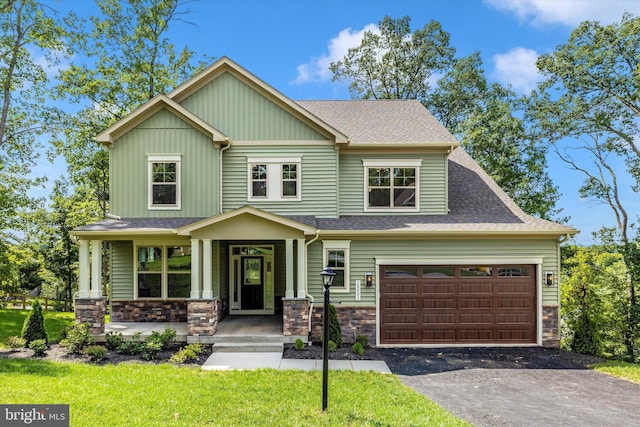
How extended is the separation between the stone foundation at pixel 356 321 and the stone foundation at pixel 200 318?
2.89 metres

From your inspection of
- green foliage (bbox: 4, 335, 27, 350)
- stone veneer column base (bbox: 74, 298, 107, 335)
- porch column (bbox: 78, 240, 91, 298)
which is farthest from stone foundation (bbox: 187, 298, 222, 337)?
green foliage (bbox: 4, 335, 27, 350)

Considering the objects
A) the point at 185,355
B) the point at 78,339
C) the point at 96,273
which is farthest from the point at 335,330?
the point at 96,273

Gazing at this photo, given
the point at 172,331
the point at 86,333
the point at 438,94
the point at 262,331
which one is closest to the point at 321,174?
the point at 262,331

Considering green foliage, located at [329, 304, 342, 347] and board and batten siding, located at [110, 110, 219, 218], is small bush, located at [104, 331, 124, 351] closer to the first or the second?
board and batten siding, located at [110, 110, 219, 218]

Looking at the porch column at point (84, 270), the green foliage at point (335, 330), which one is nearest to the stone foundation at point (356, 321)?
the green foliage at point (335, 330)

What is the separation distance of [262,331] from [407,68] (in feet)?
63.6

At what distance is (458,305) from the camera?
1077 cm

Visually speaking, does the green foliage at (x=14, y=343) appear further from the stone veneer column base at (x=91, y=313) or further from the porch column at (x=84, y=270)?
the porch column at (x=84, y=270)

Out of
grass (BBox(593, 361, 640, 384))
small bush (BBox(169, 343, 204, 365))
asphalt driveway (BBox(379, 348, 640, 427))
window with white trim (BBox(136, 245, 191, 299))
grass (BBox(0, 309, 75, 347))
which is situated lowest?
grass (BBox(0, 309, 75, 347))

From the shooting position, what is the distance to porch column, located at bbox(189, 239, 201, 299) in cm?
997

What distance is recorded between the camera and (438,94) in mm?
22547

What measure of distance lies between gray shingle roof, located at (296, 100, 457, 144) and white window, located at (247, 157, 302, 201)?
7.58 ft

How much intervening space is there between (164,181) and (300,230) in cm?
483

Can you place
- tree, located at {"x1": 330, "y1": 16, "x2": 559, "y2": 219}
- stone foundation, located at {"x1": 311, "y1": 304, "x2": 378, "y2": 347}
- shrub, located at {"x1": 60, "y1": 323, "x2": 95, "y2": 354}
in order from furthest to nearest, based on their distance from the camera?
tree, located at {"x1": 330, "y1": 16, "x2": 559, "y2": 219} < stone foundation, located at {"x1": 311, "y1": 304, "x2": 378, "y2": 347} < shrub, located at {"x1": 60, "y1": 323, "x2": 95, "y2": 354}
